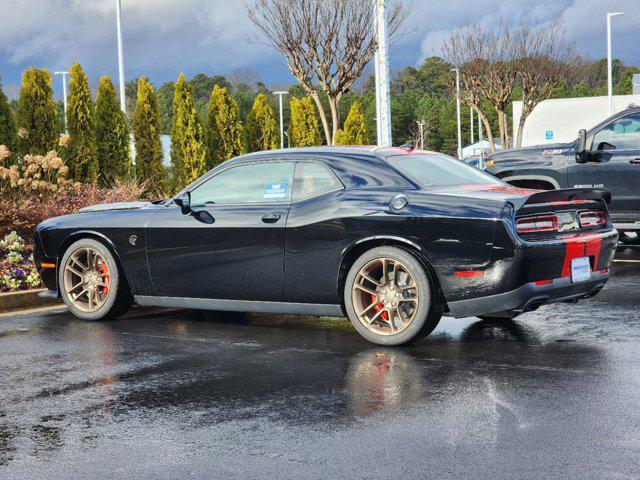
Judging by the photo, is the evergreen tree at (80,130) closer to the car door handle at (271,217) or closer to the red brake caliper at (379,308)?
the car door handle at (271,217)

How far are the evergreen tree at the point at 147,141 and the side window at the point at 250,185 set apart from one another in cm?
1337

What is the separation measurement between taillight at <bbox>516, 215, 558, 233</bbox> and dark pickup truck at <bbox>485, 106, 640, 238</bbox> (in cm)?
609

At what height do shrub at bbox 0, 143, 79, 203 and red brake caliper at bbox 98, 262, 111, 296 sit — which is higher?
shrub at bbox 0, 143, 79, 203

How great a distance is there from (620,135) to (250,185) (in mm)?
6977

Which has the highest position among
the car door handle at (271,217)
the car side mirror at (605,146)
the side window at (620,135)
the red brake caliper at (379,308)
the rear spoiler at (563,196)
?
the side window at (620,135)

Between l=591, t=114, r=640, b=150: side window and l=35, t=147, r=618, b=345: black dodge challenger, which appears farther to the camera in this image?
l=591, t=114, r=640, b=150: side window

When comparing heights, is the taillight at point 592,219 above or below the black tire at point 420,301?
above

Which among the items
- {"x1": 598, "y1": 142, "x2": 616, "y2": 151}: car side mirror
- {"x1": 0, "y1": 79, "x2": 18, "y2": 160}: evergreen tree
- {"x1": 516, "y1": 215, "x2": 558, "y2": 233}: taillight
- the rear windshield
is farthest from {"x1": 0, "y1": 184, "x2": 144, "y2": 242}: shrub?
{"x1": 516, "y1": 215, "x2": 558, "y2": 233}: taillight

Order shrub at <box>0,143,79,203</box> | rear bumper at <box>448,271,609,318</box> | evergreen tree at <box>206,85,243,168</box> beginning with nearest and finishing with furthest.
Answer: rear bumper at <box>448,271,609,318</box> → shrub at <box>0,143,79,203</box> → evergreen tree at <box>206,85,243,168</box>

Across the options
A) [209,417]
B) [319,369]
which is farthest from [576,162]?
[209,417]

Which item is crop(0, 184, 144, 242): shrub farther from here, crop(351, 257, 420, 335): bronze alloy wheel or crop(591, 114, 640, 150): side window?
crop(591, 114, 640, 150): side window

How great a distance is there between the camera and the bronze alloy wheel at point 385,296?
7.28 meters

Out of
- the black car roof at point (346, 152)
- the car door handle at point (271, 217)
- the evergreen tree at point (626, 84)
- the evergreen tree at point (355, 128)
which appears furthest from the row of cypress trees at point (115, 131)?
the evergreen tree at point (626, 84)

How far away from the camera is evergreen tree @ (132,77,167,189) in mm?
21828
